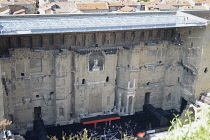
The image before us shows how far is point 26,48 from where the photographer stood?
24.7 meters

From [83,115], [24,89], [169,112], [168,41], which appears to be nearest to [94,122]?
[83,115]

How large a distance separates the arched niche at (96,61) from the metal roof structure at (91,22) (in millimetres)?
3458

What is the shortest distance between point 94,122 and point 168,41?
11817 mm

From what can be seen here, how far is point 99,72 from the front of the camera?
93.6 ft

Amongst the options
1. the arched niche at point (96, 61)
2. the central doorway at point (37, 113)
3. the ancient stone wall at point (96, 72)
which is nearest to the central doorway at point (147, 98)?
the ancient stone wall at point (96, 72)

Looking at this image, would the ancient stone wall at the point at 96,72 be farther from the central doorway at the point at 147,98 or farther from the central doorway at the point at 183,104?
the central doorway at the point at 183,104

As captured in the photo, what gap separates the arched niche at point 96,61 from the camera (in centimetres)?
2798

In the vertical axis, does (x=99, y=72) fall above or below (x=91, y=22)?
below

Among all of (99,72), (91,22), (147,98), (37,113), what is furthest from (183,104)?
(37,113)

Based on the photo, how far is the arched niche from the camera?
1102 inches

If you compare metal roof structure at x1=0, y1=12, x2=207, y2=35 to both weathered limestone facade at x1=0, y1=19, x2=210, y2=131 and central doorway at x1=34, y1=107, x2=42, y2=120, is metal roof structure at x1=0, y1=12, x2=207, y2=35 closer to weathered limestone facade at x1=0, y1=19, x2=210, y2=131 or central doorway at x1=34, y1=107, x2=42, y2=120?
weathered limestone facade at x1=0, y1=19, x2=210, y2=131

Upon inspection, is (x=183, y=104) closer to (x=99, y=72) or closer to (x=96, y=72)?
(x=99, y=72)

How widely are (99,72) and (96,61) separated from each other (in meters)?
1.40

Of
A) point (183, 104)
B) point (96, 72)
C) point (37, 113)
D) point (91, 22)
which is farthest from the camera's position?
point (183, 104)
